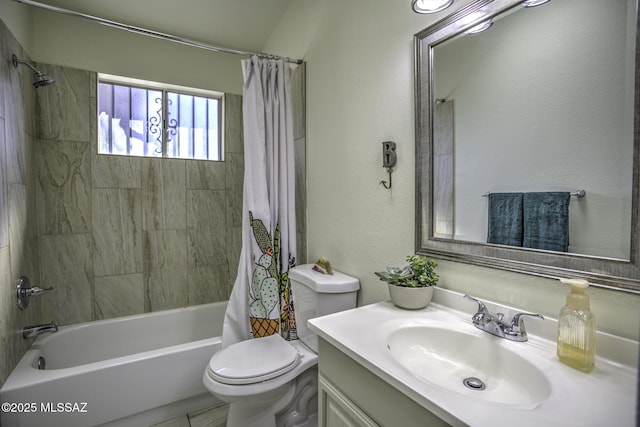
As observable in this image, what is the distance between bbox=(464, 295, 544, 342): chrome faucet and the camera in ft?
2.90

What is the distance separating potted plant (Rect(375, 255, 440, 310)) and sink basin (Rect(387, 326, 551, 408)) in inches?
5.6

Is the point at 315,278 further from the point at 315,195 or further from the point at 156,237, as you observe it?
the point at 156,237

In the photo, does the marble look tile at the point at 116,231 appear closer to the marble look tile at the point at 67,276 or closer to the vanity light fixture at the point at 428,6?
the marble look tile at the point at 67,276

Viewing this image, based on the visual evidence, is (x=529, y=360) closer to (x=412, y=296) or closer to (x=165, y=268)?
(x=412, y=296)

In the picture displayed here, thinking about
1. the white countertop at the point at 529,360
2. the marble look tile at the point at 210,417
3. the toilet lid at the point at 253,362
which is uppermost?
the white countertop at the point at 529,360

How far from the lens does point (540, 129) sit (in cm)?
93

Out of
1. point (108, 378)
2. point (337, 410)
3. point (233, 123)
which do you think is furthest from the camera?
point (233, 123)

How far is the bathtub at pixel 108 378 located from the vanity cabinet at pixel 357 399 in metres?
1.18

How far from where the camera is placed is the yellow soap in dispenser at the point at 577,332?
0.72 metres

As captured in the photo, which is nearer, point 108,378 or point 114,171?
point 108,378

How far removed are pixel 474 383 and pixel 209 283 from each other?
2.36 m

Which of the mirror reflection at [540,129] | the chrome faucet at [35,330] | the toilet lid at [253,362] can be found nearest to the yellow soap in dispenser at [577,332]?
the mirror reflection at [540,129]

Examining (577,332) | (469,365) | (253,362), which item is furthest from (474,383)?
(253,362)

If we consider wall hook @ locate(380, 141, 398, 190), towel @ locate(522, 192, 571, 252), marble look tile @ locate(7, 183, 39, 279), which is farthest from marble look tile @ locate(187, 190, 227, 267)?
towel @ locate(522, 192, 571, 252)
